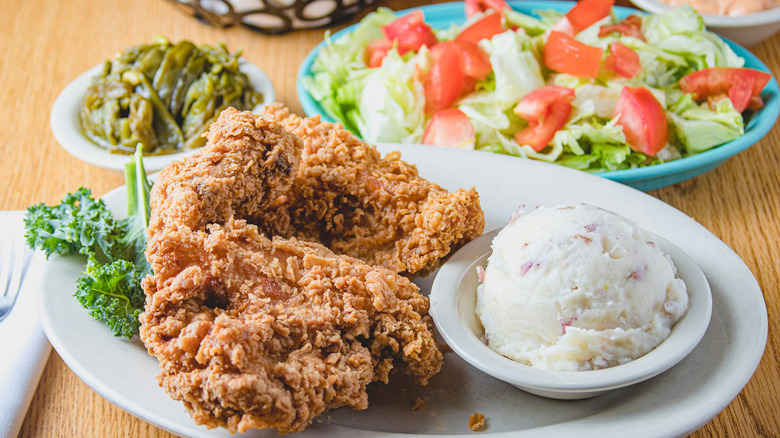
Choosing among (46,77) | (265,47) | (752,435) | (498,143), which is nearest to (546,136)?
(498,143)

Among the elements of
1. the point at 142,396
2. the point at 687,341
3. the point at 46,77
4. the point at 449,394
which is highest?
the point at 687,341

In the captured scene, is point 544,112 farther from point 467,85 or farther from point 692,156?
point 692,156

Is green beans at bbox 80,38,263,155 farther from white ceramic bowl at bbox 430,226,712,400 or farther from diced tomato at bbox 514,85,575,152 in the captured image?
white ceramic bowl at bbox 430,226,712,400

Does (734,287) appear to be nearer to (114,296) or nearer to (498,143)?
(498,143)

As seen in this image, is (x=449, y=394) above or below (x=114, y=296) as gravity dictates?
below

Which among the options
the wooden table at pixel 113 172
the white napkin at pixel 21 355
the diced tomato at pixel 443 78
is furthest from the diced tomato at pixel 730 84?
the white napkin at pixel 21 355

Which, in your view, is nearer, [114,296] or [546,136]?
[114,296]

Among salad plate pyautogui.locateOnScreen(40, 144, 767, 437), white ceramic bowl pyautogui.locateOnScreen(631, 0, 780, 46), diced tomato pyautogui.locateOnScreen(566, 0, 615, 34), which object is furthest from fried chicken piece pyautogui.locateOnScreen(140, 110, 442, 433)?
white ceramic bowl pyautogui.locateOnScreen(631, 0, 780, 46)
